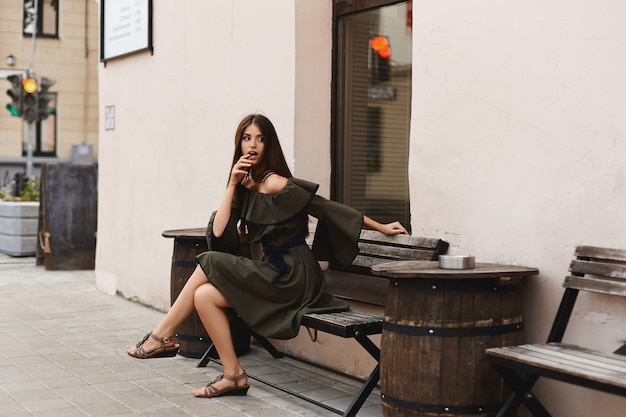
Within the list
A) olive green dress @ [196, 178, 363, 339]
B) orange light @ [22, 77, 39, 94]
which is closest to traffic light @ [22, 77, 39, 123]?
orange light @ [22, 77, 39, 94]

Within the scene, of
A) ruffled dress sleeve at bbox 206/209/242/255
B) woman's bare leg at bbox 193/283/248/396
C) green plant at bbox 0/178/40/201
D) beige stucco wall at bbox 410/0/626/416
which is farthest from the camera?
green plant at bbox 0/178/40/201

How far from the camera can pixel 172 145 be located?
784cm

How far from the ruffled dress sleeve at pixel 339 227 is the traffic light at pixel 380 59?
135 centimetres

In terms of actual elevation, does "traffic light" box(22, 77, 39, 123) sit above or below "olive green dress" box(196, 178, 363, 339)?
above

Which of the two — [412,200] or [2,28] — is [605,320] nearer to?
[412,200]

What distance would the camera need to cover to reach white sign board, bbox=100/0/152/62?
8.25 m

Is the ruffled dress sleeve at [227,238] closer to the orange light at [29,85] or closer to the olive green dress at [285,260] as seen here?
the olive green dress at [285,260]

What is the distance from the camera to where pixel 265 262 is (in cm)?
498

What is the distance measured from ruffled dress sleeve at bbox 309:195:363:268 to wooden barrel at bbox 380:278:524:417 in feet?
3.09

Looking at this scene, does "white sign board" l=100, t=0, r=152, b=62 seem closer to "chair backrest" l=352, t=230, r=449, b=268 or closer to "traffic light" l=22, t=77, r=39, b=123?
"chair backrest" l=352, t=230, r=449, b=268

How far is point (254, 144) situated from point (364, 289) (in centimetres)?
106

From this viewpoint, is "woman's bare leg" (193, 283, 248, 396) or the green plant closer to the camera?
"woman's bare leg" (193, 283, 248, 396)

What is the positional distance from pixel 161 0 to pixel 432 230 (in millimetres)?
4183

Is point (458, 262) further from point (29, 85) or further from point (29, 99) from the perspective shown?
point (29, 99)
